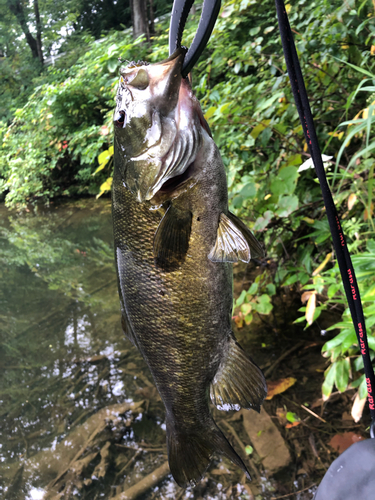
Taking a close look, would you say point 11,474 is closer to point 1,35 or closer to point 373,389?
point 373,389

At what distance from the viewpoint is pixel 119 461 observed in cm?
267

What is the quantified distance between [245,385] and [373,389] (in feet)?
0.97

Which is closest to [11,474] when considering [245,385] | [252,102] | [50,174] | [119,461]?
[119,461]

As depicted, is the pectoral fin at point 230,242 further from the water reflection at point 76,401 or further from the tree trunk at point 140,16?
the tree trunk at point 140,16

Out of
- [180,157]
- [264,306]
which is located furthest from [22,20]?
[180,157]

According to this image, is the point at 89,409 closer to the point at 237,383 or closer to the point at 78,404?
the point at 78,404

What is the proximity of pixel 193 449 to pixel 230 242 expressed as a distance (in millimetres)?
617

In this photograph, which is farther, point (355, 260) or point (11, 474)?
point (11, 474)

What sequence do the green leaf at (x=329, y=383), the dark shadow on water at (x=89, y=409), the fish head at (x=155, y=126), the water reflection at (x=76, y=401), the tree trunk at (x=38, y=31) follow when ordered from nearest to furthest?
the fish head at (x=155, y=126) < the green leaf at (x=329, y=383) < the dark shadow on water at (x=89, y=409) < the water reflection at (x=76, y=401) < the tree trunk at (x=38, y=31)

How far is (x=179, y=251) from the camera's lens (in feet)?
2.65

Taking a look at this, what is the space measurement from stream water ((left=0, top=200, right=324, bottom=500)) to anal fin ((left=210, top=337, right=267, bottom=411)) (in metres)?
A: 1.80

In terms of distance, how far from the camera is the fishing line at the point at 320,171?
0.66 meters

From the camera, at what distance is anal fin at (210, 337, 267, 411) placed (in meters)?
0.89

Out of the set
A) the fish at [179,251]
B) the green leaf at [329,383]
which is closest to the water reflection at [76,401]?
the green leaf at [329,383]
